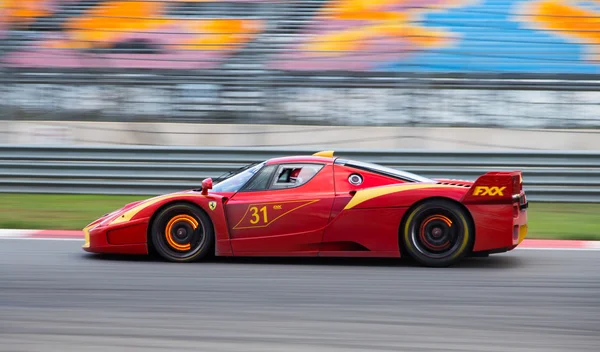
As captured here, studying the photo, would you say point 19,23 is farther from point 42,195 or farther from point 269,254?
point 269,254

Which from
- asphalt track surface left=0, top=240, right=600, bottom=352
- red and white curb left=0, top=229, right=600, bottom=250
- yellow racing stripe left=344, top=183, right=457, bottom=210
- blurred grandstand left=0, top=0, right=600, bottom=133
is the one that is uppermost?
blurred grandstand left=0, top=0, right=600, bottom=133

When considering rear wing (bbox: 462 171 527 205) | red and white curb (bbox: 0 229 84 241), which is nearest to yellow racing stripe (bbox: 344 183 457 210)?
rear wing (bbox: 462 171 527 205)

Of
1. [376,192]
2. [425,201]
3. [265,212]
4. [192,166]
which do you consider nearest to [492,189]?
[425,201]

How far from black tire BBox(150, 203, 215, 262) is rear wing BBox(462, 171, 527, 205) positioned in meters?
2.14

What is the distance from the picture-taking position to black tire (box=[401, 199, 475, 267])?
268 inches

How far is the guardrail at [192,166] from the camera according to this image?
11.1 m

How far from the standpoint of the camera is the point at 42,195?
39.8 feet

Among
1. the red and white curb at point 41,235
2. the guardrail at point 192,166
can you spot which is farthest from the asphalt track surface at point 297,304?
the guardrail at point 192,166

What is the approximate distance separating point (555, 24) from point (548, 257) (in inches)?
362

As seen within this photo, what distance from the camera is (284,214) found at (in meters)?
6.93

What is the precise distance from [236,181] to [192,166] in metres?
4.45

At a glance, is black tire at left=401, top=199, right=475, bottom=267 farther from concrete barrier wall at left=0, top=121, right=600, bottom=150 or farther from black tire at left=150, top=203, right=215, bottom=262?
concrete barrier wall at left=0, top=121, right=600, bottom=150

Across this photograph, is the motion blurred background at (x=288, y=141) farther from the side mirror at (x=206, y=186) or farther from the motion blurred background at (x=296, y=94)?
the side mirror at (x=206, y=186)

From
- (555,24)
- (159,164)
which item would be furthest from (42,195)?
(555,24)
